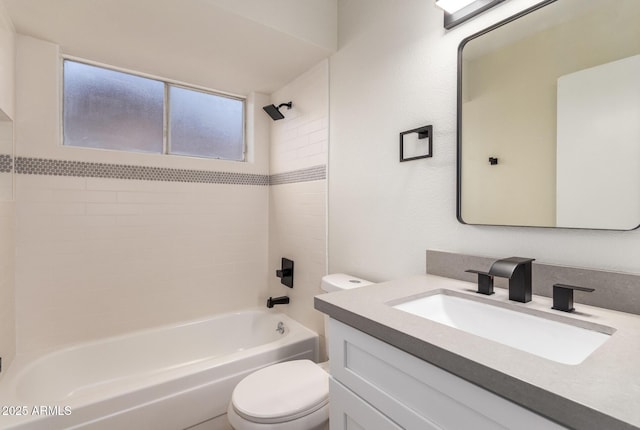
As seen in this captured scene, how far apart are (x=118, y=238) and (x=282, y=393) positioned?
5.24 ft

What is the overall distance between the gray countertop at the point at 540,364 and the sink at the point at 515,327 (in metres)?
0.03

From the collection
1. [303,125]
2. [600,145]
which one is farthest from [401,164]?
[303,125]

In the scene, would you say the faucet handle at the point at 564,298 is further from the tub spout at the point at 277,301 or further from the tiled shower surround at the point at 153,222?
the tub spout at the point at 277,301

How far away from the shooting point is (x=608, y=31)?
94 cm

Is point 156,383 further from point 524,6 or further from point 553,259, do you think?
point 524,6

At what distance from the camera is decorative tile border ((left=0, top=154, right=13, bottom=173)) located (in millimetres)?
1745

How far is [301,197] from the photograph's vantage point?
2.38 metres

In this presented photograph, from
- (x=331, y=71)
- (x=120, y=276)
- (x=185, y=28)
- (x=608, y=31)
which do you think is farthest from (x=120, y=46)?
(x=608, y=31)

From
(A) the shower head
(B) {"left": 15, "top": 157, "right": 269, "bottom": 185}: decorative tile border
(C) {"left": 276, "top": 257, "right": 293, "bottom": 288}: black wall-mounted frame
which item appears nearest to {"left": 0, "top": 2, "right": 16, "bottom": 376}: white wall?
(B) {"left": 15, "top": 157, "right": 269, "bottom": 185}: decorative tile border

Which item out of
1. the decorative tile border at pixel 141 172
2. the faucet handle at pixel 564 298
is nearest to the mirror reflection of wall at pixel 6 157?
the decorative tile border at pixel 141 172

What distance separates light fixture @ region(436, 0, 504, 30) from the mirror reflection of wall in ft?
7.70

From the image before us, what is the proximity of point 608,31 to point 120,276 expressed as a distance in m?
2.78

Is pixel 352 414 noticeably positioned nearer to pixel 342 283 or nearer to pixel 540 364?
pixel 540 364

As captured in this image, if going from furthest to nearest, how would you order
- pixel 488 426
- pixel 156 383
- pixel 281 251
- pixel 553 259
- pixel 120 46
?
1. pixel 281 251
2. pixel 120 46
3. pixel 156 383
4. pixel 553 259
5. pixel 488 426
